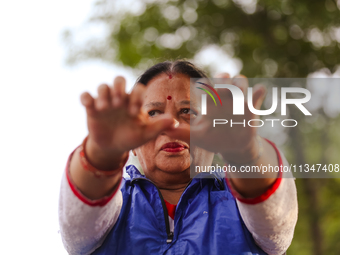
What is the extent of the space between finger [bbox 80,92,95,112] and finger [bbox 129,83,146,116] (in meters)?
0.11

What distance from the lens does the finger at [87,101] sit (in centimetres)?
93

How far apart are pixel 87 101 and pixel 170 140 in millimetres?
696

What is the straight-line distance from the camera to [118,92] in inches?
36.7

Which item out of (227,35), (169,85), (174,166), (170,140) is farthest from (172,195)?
(227,35)

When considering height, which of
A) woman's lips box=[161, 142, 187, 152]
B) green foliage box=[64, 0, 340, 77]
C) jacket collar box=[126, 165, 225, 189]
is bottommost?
jacket collar box=[126, 165, 225, 189]

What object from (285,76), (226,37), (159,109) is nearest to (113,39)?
(226,37)

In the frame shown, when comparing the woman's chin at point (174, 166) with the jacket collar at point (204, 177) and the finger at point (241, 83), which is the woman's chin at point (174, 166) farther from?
the finger at point (241, 83)

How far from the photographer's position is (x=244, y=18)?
6121 millimetres

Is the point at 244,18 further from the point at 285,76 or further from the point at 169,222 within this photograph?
the point at 169,222

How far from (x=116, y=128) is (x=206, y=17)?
5791mm

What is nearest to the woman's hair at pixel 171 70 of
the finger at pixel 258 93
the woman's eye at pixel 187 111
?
the woman's eye at pixel 187 111

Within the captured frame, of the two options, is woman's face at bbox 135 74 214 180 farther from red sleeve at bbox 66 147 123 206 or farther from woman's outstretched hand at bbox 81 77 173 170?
woman's outstretched hand at bbox 81 77 173 170

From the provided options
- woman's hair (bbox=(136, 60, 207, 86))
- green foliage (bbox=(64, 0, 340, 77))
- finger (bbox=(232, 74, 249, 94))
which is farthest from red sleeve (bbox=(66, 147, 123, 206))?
green foliage (bbox=(64, 0, 340, 77))

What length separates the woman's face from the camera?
1571 mm
